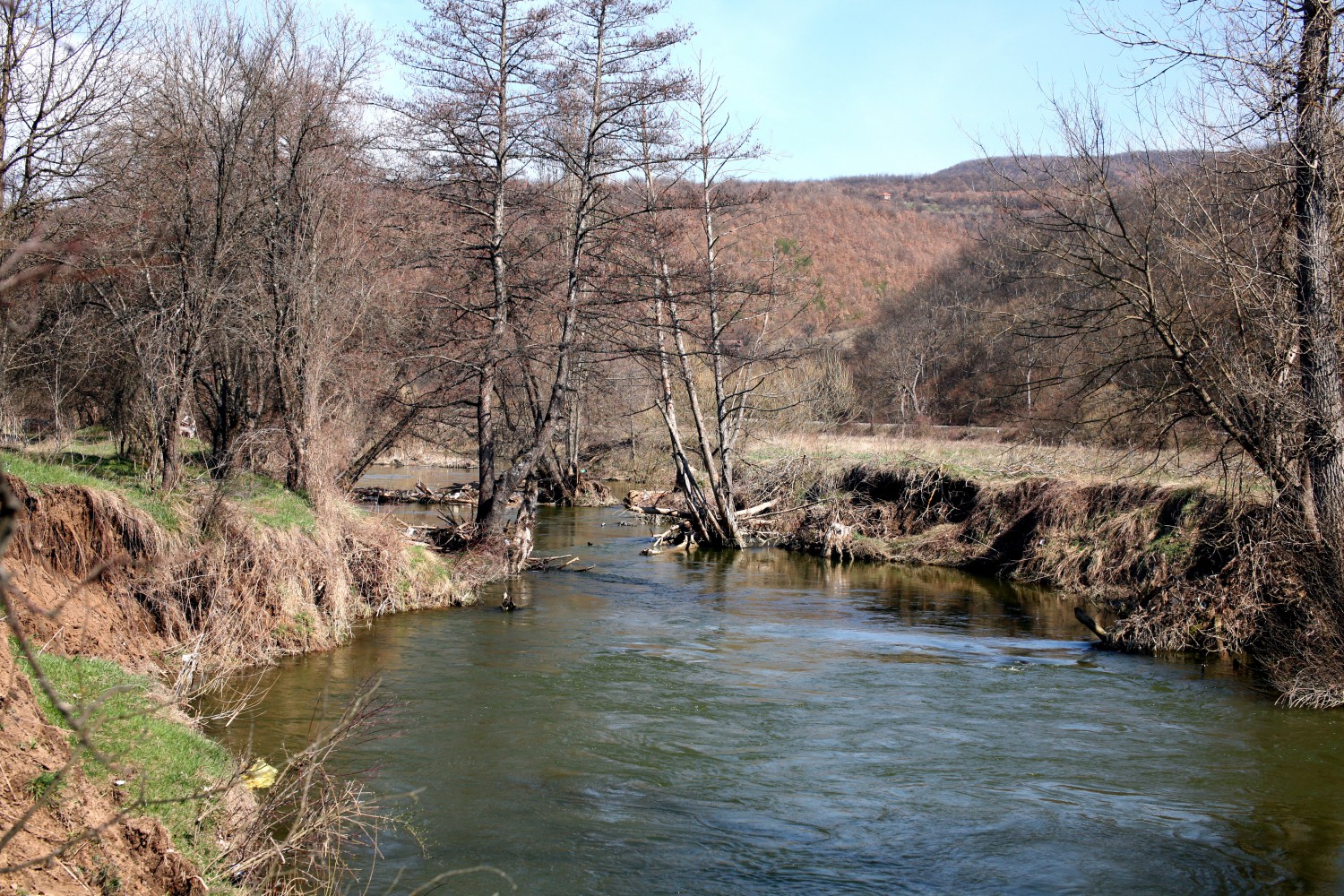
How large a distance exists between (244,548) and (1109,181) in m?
12.9

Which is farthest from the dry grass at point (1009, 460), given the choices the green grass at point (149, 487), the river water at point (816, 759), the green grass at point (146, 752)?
the green grass at point (146, 752)

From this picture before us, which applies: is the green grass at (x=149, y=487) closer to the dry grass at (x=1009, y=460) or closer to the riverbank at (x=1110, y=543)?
the riverbank at (x=1110, y=543)

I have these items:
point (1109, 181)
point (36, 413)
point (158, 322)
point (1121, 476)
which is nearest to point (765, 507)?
point (1121, 476)

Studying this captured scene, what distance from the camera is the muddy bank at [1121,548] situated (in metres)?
12.1

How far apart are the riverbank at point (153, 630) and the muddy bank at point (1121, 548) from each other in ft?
34.8

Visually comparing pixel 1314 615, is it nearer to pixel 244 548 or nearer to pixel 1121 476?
pixel 1121 476

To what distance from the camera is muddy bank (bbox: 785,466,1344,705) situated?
12.1 m

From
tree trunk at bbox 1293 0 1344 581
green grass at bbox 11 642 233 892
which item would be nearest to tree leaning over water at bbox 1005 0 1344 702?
tree trunk at bbox 1293 0 1344 581

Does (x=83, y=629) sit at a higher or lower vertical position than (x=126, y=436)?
lower

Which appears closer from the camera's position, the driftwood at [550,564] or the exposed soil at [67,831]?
the exposed soil at [67,831]

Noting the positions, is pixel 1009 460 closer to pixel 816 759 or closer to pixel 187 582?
pixel 816 759

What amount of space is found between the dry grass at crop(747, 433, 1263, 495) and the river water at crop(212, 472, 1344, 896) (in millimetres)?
4657

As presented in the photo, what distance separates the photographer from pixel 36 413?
25844 mm

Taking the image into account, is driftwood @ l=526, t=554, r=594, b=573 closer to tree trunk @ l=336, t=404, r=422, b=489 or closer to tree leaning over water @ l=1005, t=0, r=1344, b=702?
tree trunk @ l=336, t=404, r=422, b=489
